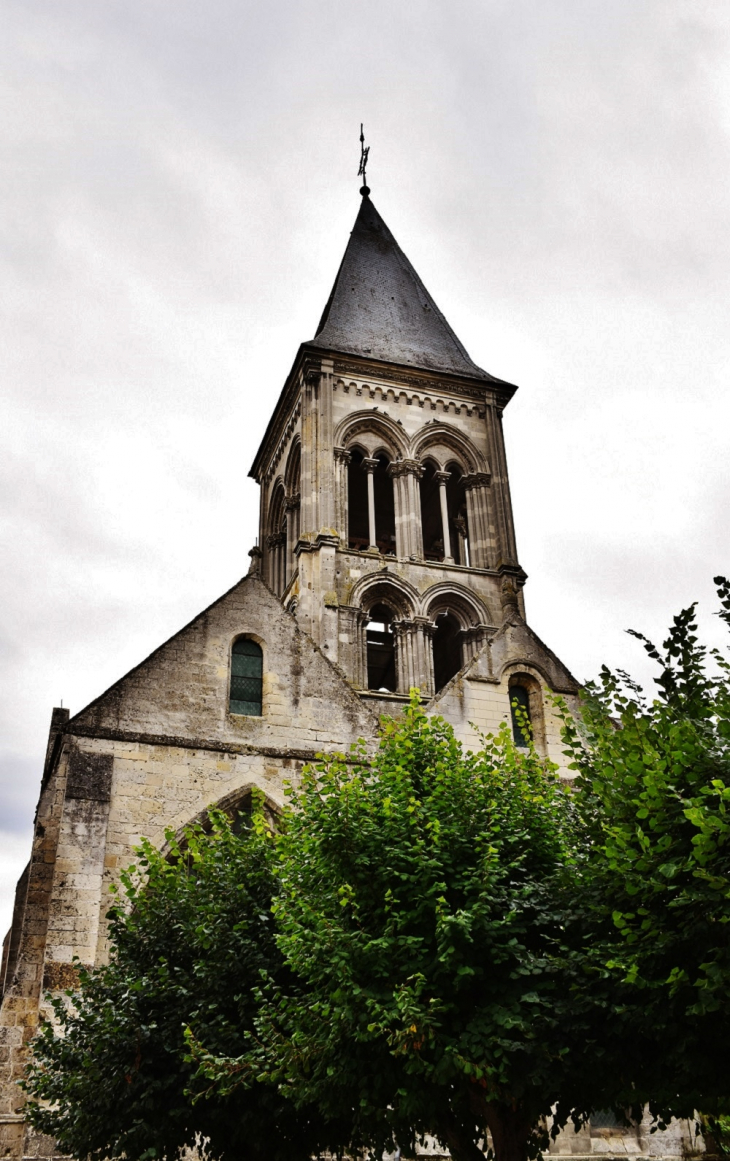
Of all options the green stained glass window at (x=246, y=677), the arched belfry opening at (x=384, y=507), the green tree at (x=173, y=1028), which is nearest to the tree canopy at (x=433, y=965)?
the green tree at (x=173, y=1028)

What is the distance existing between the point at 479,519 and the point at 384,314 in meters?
9.35

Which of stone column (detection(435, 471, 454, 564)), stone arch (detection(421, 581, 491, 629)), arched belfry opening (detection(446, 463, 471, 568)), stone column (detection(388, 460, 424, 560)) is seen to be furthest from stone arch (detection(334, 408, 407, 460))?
stone arch (detection(421, 581, 491, 629))

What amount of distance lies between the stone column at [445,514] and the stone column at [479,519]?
0.70m

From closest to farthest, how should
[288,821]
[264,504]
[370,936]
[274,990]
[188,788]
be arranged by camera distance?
[370,936] < [274,990] < [288,821] < [188,788] < [264,504]

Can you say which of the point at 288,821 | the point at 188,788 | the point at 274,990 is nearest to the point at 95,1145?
the point at 274,990

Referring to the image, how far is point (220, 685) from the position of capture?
1694 centimetres

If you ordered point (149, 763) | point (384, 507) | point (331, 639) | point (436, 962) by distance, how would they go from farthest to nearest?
point (384, 507) < point (331, 639) < point (149, 763) < point (436, 962)

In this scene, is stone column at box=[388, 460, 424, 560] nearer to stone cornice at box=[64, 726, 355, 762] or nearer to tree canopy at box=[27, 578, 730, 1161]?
stone cornice at box=[64, 726, 355, 762]

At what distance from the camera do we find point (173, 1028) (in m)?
11.6

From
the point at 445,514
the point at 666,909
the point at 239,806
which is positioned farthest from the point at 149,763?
the point at 445,514

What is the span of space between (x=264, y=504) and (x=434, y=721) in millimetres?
28326

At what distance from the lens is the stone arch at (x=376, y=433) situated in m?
35.4

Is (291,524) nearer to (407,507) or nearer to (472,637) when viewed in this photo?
(407,507)

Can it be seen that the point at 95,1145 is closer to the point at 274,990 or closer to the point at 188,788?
the point at 274,990
